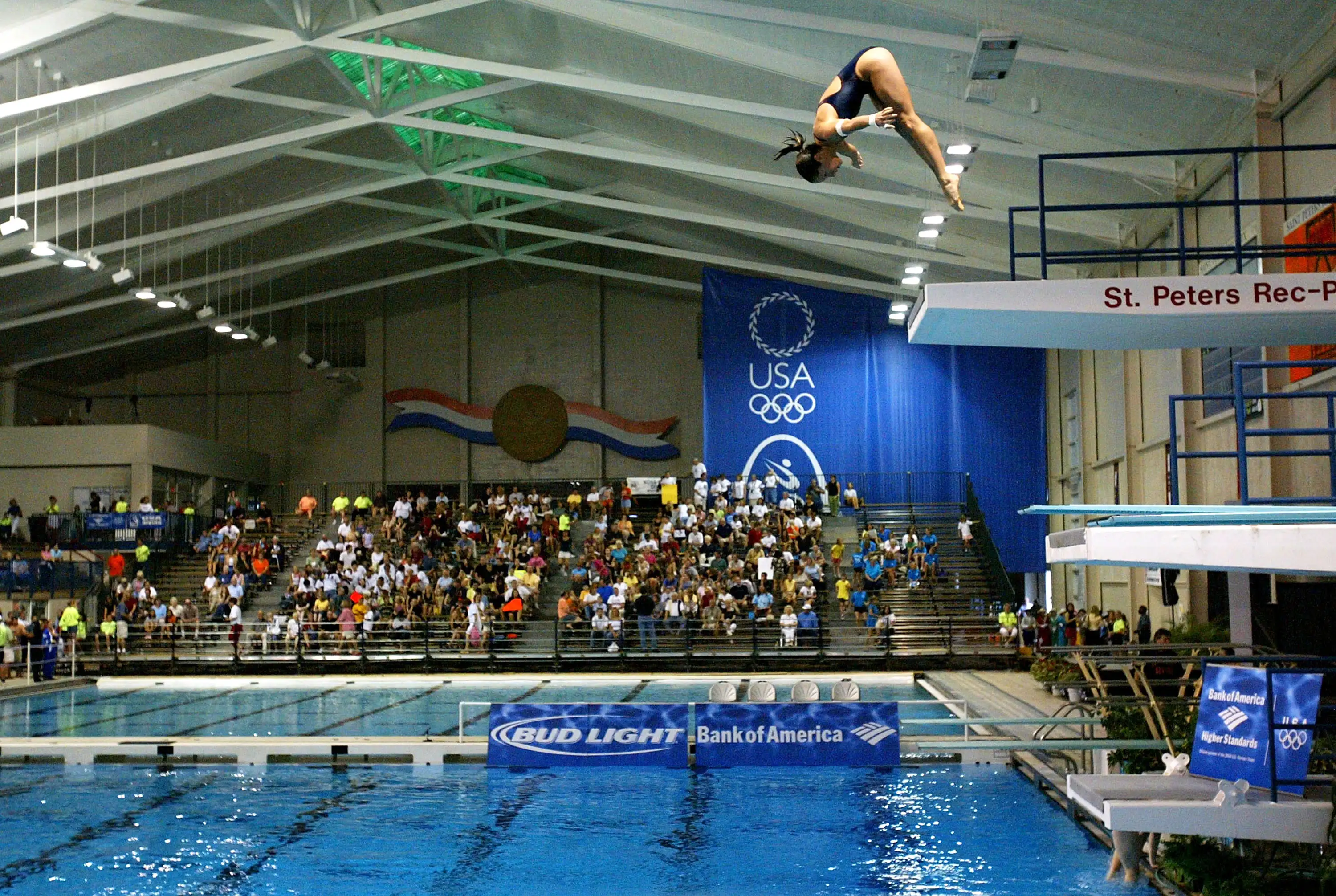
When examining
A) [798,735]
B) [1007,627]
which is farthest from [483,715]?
[1007,627]

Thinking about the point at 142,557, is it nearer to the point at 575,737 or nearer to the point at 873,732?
the point at 575,737

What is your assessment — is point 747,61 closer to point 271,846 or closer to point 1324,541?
point 271,846

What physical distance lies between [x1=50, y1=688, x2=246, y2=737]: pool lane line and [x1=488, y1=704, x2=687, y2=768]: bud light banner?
6565 millimetres

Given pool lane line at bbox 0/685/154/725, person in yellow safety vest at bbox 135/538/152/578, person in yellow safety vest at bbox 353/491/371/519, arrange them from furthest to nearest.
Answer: person in yellow safety vest at bbox 353/491/371/519 → person in yellow safety vest at bbox 135/538/152/578 → pool lane line at bbox 0/685/154/725

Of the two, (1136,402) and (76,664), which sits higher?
(1136,402)

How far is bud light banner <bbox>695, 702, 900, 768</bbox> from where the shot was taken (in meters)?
14.6

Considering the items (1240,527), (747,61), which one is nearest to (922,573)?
(747,61)

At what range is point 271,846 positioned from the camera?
422 inches

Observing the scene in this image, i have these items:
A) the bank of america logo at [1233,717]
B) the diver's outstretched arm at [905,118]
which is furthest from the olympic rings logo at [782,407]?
the diver's outstretched arm at [905,118]

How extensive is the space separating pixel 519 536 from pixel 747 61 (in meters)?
15.2

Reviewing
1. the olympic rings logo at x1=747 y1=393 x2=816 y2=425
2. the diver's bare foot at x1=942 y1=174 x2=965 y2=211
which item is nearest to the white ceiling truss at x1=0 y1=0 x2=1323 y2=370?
the olympic rings logo at x1=747 y1=393 x2=816 y2=425

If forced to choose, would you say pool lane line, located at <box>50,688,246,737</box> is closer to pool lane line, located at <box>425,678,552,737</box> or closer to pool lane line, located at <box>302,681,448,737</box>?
pool lane line, located at <box>302,681,448,737</box>

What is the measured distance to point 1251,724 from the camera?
24.9 feet

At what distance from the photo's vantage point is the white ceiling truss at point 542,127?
17.0 metres
